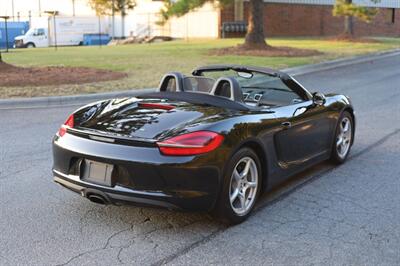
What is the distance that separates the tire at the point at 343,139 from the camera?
6.27 m

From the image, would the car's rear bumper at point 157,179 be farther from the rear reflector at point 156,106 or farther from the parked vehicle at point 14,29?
the parked vehicle at point 14,29

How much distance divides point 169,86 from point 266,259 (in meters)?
2.39

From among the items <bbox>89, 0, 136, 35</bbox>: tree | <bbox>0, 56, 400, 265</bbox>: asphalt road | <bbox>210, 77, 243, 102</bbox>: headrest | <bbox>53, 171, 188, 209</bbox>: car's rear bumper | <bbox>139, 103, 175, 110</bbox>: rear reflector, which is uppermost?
<bbox>89, 0, 136, 35</bbox>: tree

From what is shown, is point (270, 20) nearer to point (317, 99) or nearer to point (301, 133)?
point (317, 99)

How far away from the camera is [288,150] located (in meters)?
5.17

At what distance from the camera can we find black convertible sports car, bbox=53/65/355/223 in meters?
4.11

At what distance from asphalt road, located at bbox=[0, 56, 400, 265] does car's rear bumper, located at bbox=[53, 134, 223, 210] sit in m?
0.31

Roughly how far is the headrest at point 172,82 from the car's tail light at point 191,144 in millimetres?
1258

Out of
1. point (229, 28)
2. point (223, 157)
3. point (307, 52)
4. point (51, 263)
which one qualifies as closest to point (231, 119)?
point (223, 157)

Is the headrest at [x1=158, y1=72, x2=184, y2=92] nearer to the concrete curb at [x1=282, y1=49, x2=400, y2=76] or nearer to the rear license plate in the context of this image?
the rear license plate

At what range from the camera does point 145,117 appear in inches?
179

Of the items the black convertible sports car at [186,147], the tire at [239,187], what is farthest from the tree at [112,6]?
the tire at [239,187]

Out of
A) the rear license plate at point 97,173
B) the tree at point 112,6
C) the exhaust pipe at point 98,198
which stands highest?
the tree at point 112,6

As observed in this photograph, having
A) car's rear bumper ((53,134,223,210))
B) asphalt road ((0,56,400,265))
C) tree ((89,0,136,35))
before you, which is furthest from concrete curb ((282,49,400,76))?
tree ((89,0,136,35))
